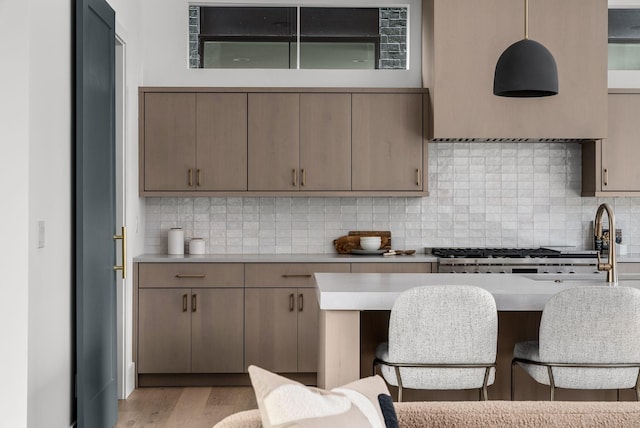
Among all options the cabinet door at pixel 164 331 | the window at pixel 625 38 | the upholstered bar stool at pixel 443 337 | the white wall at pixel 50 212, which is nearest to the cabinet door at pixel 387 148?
the cabinet door at pixel 164 331

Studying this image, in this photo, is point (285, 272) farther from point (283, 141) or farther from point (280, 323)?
point (283, 141)

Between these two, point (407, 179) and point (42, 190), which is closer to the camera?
point (42, 190)

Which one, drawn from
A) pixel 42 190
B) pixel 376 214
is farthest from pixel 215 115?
pixel 42 190

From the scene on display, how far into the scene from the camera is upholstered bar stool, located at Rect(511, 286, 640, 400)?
2.71m

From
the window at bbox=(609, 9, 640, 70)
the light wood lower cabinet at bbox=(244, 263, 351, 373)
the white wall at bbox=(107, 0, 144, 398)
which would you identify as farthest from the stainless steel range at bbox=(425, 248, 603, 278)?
the white wall at bbox=(107, 0, 144, 398)

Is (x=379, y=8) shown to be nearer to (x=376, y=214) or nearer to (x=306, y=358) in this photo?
(x=376, y=214)

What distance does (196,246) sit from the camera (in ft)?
17.6

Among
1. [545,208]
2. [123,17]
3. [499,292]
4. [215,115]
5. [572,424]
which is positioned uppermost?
[123,17]

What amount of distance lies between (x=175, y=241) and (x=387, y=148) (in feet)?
5.65

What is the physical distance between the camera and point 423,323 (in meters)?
2.75

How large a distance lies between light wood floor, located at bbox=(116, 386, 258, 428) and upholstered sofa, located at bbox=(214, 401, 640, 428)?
8.14ft

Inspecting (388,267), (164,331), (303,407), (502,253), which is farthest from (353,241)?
(303,407)

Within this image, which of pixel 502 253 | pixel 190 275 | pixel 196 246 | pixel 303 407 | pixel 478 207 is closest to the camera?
pixel 303 407

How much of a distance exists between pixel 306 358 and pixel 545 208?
2.23 meters
